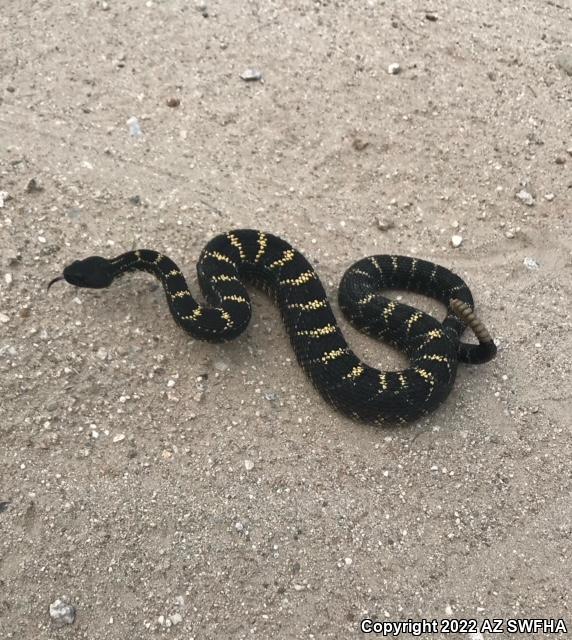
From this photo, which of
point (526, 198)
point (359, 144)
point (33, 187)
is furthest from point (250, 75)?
point (526, 198)

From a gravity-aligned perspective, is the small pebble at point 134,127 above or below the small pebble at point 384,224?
above

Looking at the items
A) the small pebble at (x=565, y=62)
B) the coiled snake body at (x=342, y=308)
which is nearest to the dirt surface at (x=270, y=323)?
the small pebble at (x=565, y=62)

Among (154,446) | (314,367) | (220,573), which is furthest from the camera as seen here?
(314,367)

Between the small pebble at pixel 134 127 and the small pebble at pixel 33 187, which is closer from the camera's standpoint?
the small pebble at pixel 33 187

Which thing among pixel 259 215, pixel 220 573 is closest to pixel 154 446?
pixel 220 573

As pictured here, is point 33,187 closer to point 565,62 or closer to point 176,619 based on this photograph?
point 176,619

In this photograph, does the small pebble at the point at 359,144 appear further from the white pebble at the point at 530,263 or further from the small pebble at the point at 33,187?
the small pebble at the point at 33,187

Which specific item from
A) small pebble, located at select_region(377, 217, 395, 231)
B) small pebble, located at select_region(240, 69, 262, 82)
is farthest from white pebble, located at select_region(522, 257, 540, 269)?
small pebble, located at select_region(240, 69, 262, 82)

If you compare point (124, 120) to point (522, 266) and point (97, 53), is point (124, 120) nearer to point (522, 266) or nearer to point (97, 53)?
point (97, 53)
